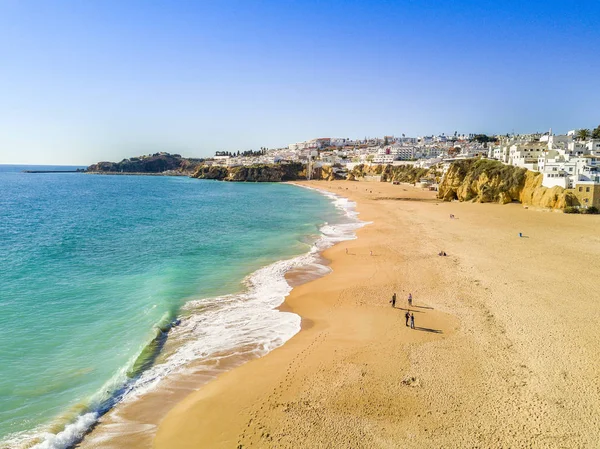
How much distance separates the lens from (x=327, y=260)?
2495 cm

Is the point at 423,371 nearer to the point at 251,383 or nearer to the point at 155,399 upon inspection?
the point at 251,383

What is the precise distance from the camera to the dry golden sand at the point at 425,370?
874 centimetres

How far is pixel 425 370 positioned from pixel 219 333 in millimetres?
7649

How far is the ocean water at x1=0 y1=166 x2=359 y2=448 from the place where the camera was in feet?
34.7

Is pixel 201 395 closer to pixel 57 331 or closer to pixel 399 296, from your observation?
pixel 57 331

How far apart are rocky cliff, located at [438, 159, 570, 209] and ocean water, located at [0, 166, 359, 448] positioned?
24375 millimetres

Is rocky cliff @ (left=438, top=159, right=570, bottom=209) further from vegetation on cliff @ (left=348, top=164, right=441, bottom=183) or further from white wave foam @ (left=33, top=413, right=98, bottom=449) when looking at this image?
white wave foam @ (left=33, top=413, right=98, bottom=449)

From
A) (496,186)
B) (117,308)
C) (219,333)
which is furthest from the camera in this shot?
(496,186)

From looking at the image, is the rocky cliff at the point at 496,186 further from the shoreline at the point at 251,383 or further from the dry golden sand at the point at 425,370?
the shoreline at the point at 251,383

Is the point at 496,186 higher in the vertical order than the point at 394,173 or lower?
lower

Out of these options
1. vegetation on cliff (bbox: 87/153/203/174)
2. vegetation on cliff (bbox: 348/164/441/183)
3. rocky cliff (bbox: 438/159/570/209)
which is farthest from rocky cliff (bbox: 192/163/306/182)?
rocky cliff (bbox: 438/159/570/209)

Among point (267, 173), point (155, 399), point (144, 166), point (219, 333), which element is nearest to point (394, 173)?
point (267, 173)

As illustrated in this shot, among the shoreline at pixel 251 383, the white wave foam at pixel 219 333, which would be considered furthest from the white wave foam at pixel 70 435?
the shoreline at pixel 251 383

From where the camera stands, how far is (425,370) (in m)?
11.3
